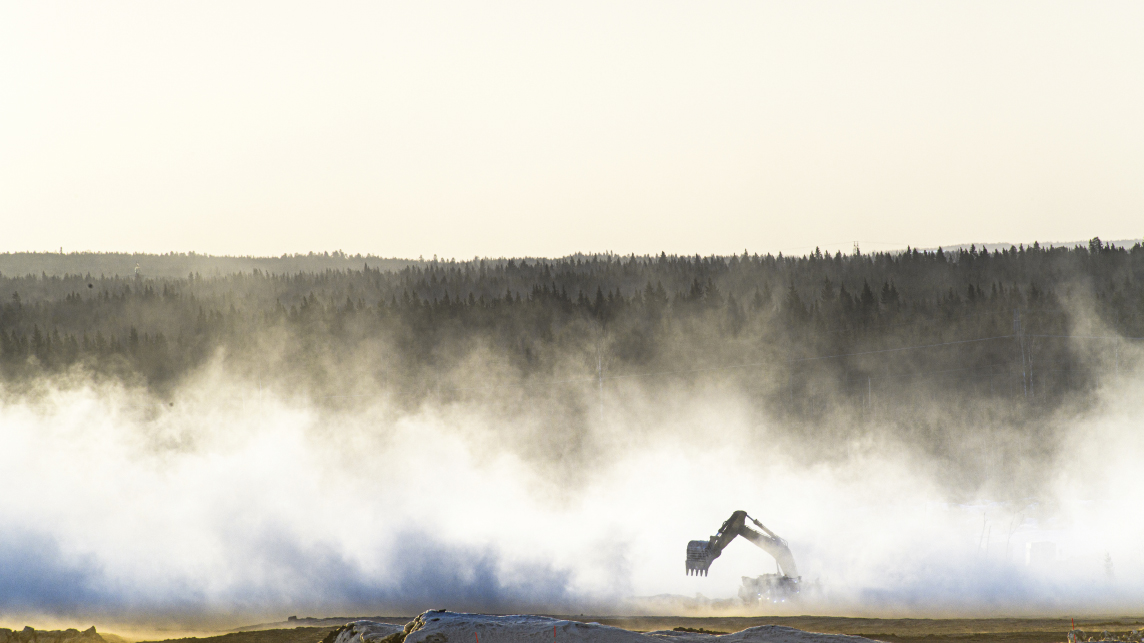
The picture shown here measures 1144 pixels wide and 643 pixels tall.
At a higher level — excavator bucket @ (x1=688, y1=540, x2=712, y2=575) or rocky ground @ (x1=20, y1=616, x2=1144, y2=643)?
excavator bucket @ (x1=688, y1=540, x2=712, y2=575)

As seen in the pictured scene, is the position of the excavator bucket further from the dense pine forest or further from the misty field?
the dense pine forest

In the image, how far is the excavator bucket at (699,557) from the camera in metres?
34.5

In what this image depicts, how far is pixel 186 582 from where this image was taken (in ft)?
149

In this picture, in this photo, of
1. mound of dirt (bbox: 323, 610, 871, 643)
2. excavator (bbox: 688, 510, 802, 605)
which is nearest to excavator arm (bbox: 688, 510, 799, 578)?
excavator (bbox: 688, 510, 802, 605)

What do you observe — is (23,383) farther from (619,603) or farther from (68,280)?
(68,280)

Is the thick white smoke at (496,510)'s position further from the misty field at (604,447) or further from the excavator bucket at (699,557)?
the excavator bucket at (699,557)

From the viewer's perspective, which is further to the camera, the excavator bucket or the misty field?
the misty field

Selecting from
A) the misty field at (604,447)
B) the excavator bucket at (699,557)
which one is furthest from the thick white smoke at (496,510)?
the excavator bucket at (699,557)

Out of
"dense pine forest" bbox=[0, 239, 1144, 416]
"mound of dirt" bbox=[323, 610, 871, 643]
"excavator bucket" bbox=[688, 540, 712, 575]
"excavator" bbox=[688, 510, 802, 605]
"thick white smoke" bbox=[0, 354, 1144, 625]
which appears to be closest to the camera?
"mound of dirt" bbox=[323, 610, 871, 643]

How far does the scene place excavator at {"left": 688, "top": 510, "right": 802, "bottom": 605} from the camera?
114 feet

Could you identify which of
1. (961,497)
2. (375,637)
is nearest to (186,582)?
(375,637)

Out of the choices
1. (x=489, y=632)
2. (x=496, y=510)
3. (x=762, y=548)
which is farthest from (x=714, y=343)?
(x=489, y=632)

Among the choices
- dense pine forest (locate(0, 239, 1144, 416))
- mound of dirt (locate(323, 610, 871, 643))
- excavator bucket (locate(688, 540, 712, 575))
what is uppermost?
dense pine forest (locate(0, 239, 1144, 416))

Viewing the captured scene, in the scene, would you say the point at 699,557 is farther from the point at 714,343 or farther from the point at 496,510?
the point at 714,343
